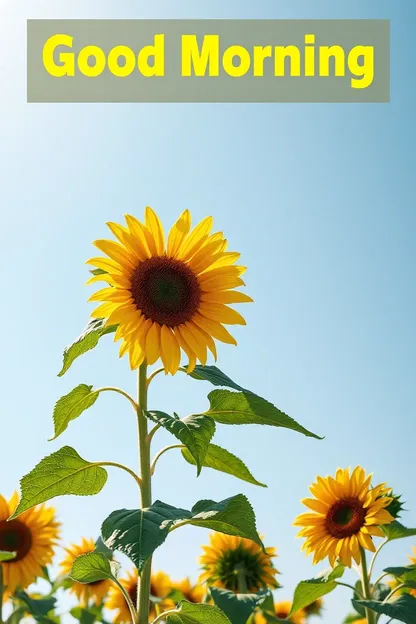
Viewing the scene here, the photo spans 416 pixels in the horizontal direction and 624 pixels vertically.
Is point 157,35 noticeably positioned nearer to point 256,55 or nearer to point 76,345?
point 256,55

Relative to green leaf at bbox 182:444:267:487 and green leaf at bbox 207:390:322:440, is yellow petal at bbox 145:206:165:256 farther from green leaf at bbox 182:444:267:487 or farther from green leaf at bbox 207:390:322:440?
green leaf at bbox 182:444:267:487

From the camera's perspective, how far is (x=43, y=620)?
450 cm

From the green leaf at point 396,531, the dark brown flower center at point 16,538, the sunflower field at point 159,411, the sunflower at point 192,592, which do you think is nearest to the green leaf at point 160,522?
the sunflower field at point 159,411

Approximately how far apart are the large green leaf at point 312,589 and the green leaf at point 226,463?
4.87 ft

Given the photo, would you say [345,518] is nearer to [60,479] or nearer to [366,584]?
[366,584]

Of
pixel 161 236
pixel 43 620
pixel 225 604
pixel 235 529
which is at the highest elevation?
pixel 161 236

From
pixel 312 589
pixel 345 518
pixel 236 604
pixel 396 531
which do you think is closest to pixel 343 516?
pixel 345 518

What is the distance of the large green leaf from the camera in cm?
407

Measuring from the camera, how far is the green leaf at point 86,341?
269cm

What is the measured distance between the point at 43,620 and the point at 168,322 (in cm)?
244

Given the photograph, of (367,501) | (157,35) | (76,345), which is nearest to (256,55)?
(157,35)

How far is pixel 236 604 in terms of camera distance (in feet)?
11.9

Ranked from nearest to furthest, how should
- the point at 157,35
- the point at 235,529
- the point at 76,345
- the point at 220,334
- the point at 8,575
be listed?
the point at 235,529 → the point at 76,345 → the point at 220,334 → the point at 8,575 → the point at 157,35

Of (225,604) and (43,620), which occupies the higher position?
(225,604)
